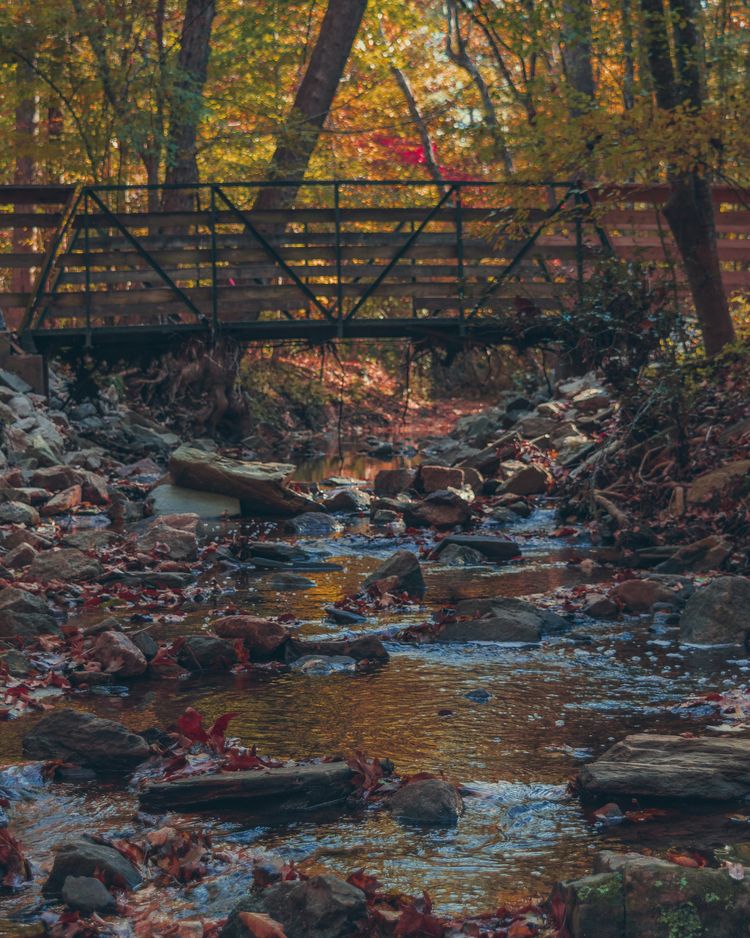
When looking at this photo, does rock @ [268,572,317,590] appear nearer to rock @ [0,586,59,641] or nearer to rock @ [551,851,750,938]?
rock @ [0,586,59,641]

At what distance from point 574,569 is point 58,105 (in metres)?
12.9

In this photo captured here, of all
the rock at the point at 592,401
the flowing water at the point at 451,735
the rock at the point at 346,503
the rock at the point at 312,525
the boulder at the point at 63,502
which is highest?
the rock at the point at 592,401

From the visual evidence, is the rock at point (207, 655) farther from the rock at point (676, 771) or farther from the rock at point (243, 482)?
the rock at point (243, 482)

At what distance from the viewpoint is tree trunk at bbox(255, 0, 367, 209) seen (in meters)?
18.4

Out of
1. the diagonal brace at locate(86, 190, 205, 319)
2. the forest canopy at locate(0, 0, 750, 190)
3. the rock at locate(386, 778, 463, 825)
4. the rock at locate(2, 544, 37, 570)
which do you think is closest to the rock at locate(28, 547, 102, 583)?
the rock at locate(2, 544, 37, 570)

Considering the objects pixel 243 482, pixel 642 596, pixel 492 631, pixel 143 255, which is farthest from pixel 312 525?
pixel 143 255

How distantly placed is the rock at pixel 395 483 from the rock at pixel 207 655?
6.77 meters

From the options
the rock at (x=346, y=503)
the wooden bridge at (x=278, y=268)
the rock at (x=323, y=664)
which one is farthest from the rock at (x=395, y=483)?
the rock at (x=323, y=664)

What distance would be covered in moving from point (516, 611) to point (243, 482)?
517cm

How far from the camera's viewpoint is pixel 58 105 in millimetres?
18766

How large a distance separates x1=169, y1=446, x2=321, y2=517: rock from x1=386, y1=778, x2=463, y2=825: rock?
25.0ft

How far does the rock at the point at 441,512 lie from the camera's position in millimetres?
11266

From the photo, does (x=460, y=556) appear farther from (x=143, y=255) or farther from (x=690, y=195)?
(x=143, y=255)

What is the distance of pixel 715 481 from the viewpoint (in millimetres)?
9797
